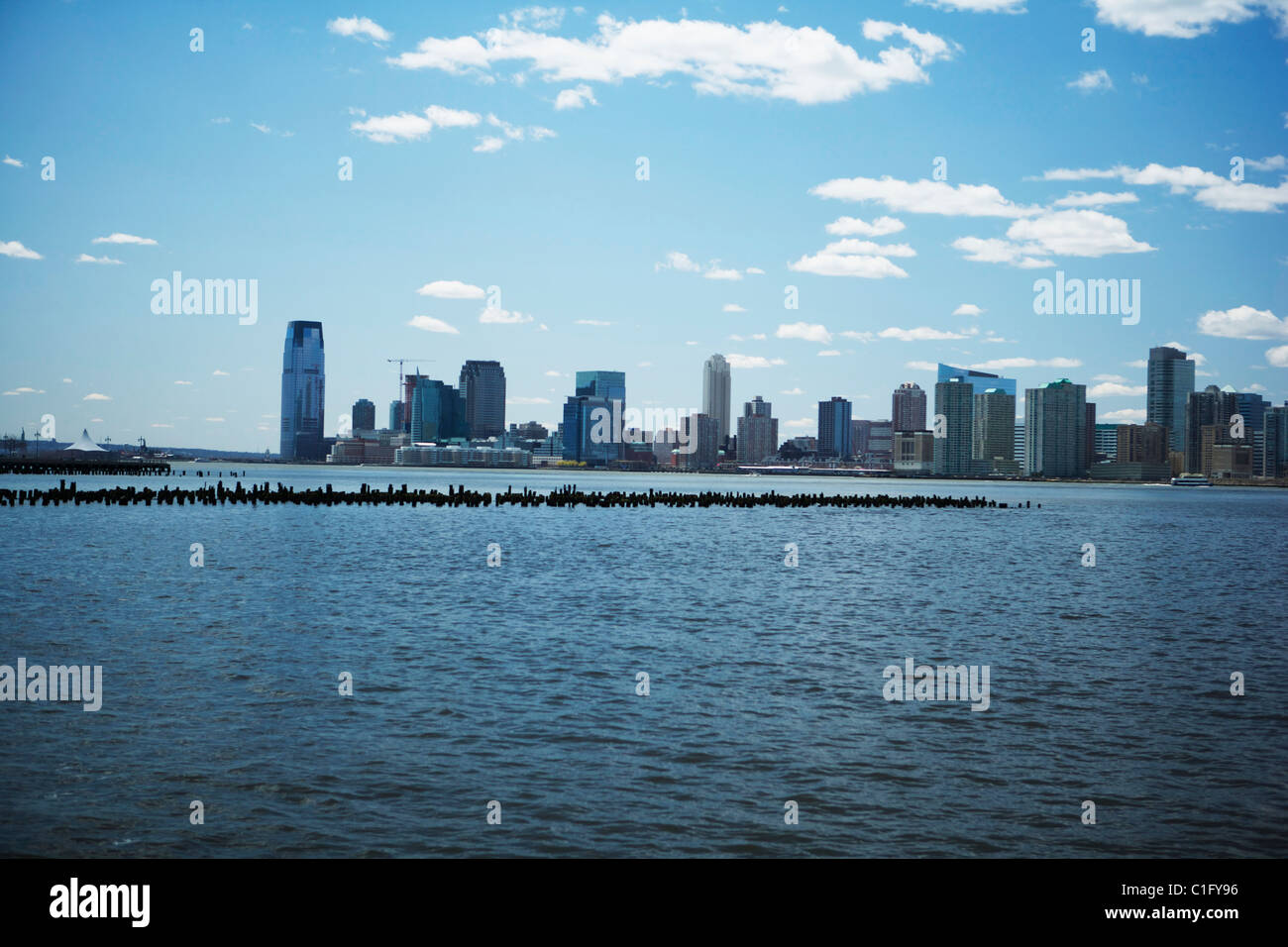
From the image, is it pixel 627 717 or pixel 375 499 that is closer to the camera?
pixel 627 717

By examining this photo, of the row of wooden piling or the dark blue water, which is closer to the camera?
the dark blue water

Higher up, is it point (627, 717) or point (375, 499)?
point (375, 499)

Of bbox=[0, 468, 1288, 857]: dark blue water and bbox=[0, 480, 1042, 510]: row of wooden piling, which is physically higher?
bbox=[0, 480, 1042, 510]: row of wooden piling

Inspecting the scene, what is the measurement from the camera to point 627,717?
59.7 ft

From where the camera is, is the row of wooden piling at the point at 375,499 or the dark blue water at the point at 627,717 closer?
the dark blue water at the point at 627,717

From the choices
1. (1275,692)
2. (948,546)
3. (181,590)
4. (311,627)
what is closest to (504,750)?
(311,627)

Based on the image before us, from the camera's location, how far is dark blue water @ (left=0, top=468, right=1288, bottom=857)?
12.6m

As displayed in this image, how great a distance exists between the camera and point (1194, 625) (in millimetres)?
32406

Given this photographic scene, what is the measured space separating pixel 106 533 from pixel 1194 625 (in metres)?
58.7

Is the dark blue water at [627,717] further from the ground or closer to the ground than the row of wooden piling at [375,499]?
closer to the ground

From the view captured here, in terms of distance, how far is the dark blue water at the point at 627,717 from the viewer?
1257 cm
